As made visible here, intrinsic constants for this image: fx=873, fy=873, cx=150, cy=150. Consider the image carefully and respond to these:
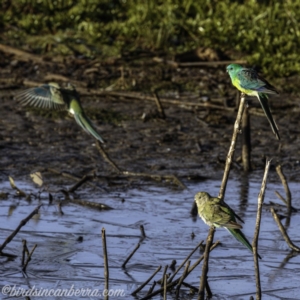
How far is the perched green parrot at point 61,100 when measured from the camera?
28.0 ft

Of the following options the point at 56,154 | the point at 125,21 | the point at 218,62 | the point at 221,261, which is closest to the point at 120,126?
the point at 56,154

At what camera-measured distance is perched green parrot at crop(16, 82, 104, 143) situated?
854cm

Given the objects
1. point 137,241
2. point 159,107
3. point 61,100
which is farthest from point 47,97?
point 159,107

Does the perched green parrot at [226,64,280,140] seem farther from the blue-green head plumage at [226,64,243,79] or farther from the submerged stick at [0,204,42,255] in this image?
the submerged stick at [0,204,42,255]

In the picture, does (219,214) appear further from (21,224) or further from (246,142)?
(246,142)

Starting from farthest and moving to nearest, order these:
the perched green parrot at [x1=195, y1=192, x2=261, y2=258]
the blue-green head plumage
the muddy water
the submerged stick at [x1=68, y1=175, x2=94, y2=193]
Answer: the submerged stick at [x1=68, y1=175, x2=94, y2=193], the muddy water, the blue-green head plumage, the perched green parrot at [x1=195, y1=192, x2=261, y2=258]

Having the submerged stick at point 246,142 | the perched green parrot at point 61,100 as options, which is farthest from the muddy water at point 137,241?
the perched green parrot at point 61,100

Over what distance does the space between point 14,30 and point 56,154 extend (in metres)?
4.04

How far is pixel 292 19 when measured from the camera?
43.1 ft

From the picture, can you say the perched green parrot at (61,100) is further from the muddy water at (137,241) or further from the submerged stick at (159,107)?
the submerged stick at (159,107)

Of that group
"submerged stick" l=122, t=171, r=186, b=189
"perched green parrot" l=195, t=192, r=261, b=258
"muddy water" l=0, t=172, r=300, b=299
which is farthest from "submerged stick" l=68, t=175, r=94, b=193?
"perched green parrot" l=195, t=192, r=261, b=258

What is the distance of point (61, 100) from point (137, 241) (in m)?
1.95

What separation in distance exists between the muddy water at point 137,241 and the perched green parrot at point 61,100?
2.47 ft

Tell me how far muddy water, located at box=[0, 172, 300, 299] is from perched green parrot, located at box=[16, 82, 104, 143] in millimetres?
753
